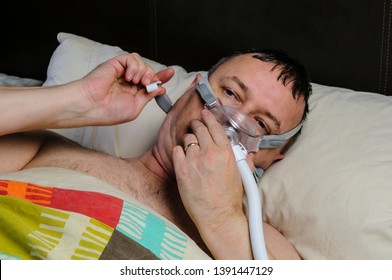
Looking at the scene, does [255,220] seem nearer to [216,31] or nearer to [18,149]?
[18,149]

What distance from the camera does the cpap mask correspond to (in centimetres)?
147

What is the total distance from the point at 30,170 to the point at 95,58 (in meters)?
0.68

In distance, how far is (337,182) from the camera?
145 centimetres

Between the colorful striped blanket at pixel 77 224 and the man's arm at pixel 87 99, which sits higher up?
the man's arm at pixel 87 99

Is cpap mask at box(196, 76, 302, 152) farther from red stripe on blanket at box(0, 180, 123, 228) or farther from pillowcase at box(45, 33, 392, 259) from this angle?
red stripe on blanket at box(0, 180, 123, 228)

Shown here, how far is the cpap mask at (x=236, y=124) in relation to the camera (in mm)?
1474

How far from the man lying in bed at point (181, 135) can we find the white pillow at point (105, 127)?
0.63 ft

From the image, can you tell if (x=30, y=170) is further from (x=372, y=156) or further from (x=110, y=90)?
(x=372, y=156)

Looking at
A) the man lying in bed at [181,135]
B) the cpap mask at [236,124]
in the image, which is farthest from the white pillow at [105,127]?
the cpap mask at [236,124]

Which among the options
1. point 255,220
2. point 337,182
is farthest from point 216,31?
point 255,220

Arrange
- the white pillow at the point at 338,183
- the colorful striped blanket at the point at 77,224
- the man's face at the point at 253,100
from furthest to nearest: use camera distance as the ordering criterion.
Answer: the man's face at the point at 253,100 → the white pillow at the point at 338,183 → the colorful striped blanket at the point at 77,224

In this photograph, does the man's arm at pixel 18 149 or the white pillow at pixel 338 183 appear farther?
the man's arm at pixel 18 149

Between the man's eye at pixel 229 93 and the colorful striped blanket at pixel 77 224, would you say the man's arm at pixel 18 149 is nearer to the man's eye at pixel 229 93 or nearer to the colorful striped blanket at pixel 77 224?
the colorful striped blanket at pixel 77 224

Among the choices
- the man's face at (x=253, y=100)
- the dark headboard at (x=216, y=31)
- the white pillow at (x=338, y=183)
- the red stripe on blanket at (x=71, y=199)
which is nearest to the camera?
the red stripe on blanket at (x=71, y=199)
